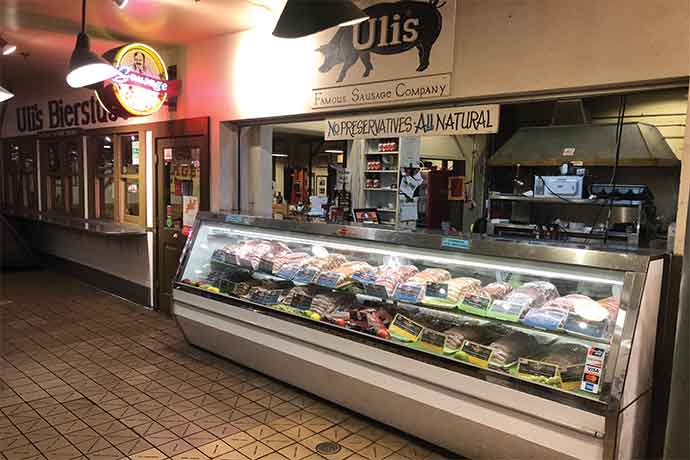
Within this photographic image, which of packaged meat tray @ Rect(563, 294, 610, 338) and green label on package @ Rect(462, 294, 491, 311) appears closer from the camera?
packaged meat tray @ Rect(563, 294, 610, 338)

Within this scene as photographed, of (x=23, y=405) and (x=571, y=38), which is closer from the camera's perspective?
(x=571, y=38)

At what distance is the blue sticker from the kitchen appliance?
4990 millimetres

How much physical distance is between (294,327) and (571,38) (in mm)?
2608

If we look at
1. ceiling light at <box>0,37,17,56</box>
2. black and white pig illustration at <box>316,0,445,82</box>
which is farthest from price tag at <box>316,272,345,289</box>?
ceiling light at <box>0,37,17,56</box>

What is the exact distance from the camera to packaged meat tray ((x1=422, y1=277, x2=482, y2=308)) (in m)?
3.15

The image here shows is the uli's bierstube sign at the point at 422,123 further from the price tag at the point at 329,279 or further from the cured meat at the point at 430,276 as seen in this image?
the price tag at the point at 329,279

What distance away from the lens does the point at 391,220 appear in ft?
30.9

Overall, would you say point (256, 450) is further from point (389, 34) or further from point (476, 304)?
point (389, 34)

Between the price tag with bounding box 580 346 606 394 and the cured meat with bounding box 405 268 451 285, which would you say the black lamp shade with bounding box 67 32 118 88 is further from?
the price tag with bounding box 580 346 606 394

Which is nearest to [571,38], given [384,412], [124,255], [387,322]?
[387,322]

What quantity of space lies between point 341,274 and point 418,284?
64 cm

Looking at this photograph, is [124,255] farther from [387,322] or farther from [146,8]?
[387,322]

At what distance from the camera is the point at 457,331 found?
308 centimetres

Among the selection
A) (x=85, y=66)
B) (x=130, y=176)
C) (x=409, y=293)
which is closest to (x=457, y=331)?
(x=409, y=293)
